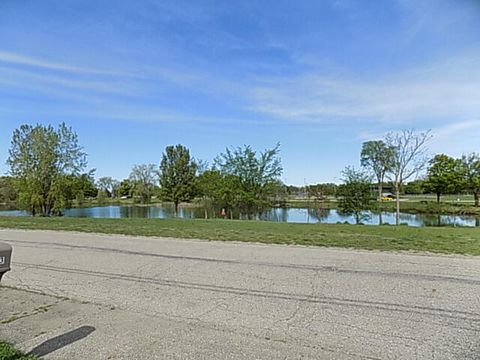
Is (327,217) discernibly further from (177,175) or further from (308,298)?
(308,298)

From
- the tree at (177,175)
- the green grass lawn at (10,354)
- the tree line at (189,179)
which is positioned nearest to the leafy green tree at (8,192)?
the tree line at (189,179)

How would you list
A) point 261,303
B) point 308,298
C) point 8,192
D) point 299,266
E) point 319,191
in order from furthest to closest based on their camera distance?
point 319,191 → point 8,192 → point 299,266 → point 308,298 → point 261,303

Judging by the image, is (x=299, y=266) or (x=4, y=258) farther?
(x=299, y=266)

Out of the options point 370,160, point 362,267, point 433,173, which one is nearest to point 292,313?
point 362,267

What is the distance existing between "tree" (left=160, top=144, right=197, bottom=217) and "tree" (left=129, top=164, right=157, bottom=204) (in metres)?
19.0

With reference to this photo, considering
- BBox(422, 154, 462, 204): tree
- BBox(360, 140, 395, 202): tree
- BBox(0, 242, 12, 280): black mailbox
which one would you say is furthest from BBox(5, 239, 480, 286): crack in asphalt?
BBox(422, 154, 462, 204): tree

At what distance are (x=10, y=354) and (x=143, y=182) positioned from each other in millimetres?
54503

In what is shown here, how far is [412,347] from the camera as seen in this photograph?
3.12 m

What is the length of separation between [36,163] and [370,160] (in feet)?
105

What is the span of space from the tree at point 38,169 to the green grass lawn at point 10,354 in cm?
2971

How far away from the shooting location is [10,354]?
3.00 metres

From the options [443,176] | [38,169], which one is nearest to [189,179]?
[38,169]

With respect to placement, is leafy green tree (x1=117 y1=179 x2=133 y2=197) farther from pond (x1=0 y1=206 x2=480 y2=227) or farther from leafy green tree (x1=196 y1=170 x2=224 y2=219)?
leafy green tree (x1=196 y1=170 x2=224 y2=219)

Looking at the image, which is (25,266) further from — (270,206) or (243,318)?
(270,206)
